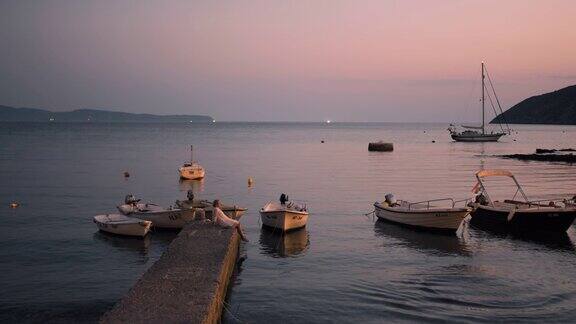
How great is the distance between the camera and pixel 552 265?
67.8 ft

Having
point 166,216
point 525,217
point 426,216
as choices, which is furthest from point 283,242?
point 525,217

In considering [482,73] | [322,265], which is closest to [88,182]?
[322,265]

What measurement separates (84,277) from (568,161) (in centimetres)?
6686

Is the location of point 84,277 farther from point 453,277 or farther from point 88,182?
point 88,182

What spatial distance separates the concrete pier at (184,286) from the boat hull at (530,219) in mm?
13918

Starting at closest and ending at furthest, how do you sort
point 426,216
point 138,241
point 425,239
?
point 138,241
point 425,239
point 426,216

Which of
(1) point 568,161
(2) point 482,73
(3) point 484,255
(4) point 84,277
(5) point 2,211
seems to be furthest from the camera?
(2) point 482,73

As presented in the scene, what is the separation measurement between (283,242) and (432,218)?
7154 millimetres

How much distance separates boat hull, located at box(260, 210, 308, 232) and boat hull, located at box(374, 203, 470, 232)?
15.6 ft

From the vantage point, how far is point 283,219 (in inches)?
1008

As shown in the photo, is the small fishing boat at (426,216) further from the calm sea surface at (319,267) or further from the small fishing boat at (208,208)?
the small fishing boat at (208,208)

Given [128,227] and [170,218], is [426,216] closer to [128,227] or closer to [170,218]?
[170,218]

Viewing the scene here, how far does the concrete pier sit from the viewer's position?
38.2 ft

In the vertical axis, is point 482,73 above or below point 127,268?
above
